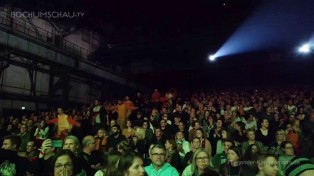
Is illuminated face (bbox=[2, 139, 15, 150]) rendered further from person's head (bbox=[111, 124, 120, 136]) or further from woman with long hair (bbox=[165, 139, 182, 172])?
person's head (bbox=[111, 124, 120, 136])

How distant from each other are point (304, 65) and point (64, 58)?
1760cm

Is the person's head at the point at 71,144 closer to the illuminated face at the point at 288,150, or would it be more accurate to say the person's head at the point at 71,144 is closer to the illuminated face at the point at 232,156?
the illuminated face at the point at 232,156

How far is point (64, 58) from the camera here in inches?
778

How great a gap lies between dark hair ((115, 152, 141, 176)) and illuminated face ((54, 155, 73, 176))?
2.23 ft

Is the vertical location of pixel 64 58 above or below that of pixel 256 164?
above

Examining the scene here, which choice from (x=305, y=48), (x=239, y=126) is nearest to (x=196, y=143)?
(x=239, y=126)

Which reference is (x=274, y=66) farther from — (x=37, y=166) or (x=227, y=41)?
(x=37, y=166)

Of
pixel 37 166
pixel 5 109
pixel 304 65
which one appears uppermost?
pixel 304 65

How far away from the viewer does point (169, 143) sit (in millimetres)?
6980

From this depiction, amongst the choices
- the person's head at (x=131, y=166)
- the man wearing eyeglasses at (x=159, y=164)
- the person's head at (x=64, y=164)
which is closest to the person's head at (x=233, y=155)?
the man wearing eyeglasses at (x=159, y=164)

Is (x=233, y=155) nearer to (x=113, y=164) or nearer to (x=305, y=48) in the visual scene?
(x=113, y=164)

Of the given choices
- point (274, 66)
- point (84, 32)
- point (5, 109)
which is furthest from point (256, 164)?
point (84, 32)

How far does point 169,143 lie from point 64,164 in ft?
13.6

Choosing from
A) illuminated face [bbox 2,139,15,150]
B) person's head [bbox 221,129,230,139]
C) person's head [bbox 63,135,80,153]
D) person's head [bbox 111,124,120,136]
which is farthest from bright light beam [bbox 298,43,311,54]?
illuminated face [bbox 2,139,15,150]
